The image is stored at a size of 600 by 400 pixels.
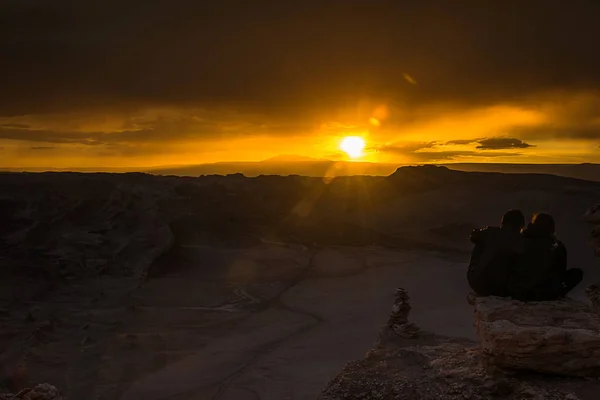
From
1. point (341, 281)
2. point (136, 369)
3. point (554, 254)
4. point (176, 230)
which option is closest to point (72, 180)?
point (176, 230)

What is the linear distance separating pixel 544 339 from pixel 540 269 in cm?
162

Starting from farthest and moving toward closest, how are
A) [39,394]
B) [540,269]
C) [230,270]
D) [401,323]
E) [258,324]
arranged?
[230,270]
[258,324]
[401,323]
[540,269]
[39,394]

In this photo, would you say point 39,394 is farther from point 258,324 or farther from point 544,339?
point 258,324

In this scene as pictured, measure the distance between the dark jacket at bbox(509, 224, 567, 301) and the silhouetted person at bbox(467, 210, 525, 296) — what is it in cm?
13

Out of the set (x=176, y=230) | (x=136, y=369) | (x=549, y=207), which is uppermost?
(x=549, y=207)

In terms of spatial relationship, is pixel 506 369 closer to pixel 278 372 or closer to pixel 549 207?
pixel 278 372

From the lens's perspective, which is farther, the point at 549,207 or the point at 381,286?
the point at 549,207

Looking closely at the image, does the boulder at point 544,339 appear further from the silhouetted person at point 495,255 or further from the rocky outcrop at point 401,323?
the rocky outcrop at point 401,323

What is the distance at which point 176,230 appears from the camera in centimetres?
3816

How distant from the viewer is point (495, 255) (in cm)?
Result: 871

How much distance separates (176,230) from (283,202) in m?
11.1

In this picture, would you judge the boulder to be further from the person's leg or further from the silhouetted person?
the silhouetted person

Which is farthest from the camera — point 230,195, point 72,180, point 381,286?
point 230,195

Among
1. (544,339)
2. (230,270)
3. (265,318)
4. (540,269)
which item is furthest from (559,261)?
(230,270)
